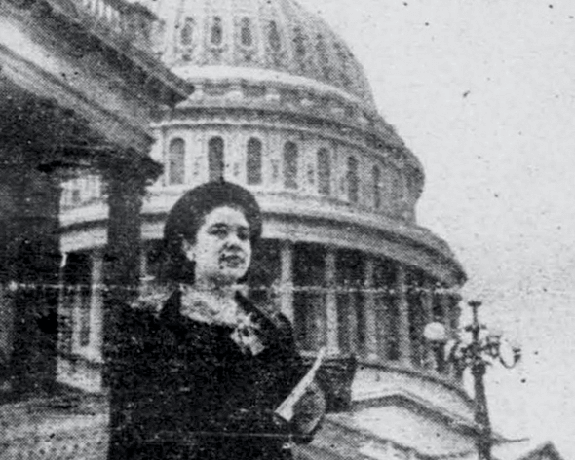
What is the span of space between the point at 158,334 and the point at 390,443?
78.2 feet

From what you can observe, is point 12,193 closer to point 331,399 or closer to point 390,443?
point 331,399

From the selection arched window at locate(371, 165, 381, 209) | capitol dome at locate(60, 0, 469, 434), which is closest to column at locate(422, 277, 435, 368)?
capitol dome at locate(60, 0, 469, 434)

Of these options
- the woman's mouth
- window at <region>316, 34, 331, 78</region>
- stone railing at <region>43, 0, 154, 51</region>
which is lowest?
the woman's mouth

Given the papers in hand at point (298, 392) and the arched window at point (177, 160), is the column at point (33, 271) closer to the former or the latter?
the papers in hand at point (298, 392)

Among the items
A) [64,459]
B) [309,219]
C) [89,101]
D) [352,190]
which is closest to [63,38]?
[89,101]

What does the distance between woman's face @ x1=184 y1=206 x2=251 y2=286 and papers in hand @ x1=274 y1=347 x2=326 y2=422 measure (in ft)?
1.53

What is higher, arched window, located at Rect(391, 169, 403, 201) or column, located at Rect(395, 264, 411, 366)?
arched window, located at Rect(391, 169, 403, 201)

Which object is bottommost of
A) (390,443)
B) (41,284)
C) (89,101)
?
(390,443)

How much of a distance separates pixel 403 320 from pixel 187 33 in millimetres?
13025

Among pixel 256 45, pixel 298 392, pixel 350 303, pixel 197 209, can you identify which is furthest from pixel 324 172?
pixel 298 392

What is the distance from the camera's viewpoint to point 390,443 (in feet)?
92.9

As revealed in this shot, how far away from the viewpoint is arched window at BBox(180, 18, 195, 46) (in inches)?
1839

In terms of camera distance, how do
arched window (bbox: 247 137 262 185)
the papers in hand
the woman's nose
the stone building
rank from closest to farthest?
the papers in hand < the woman's nose < the stone building < arched window (bbox: 247 137 262 185)

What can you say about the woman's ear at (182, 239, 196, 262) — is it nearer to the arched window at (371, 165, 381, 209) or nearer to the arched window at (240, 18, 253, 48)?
the arched window at (371, 165, 381, 209)
